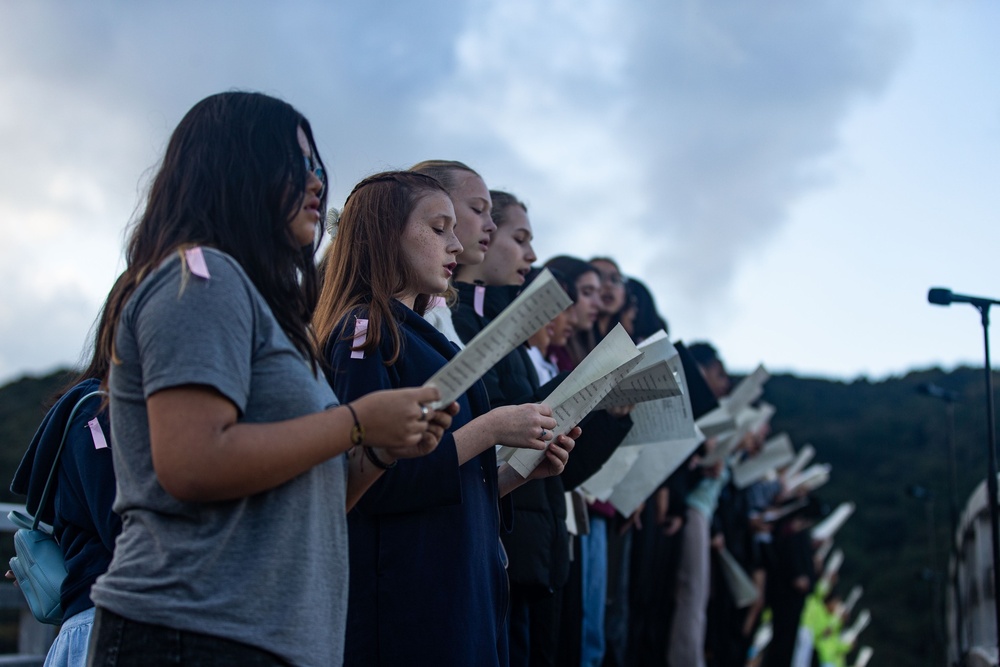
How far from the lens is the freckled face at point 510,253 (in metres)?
3.94

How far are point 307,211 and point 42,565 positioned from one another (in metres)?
1.31

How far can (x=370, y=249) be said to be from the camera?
272cm

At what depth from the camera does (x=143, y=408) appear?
163cm

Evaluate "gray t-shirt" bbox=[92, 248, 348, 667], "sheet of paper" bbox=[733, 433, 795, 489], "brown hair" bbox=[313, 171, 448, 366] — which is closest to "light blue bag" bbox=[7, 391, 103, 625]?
"brown hair" bbox=[313, 171, 448, 366]

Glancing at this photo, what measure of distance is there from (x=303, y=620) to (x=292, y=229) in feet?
2.27

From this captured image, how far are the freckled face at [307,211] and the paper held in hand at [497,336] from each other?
1.28ft

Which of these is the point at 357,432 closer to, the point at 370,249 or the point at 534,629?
the point at 370,249

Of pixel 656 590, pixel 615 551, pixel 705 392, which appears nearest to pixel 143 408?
pixel 705 392

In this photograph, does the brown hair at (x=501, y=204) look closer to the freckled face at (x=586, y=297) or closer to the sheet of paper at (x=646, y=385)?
the freckled face at (x=586, y=297)

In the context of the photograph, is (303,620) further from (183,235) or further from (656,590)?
(656,590)

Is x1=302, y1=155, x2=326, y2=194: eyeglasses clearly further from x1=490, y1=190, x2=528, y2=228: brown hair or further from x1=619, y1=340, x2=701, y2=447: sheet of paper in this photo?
x1=490, y1=190, x2=528, y2=228: brown hair

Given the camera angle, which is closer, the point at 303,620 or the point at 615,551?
the point at 303,620

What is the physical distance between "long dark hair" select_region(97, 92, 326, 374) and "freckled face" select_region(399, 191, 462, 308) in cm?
84

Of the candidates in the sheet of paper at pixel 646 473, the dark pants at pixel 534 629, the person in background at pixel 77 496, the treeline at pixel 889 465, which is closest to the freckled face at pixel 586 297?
the sheet of paper at pixel 646 473
